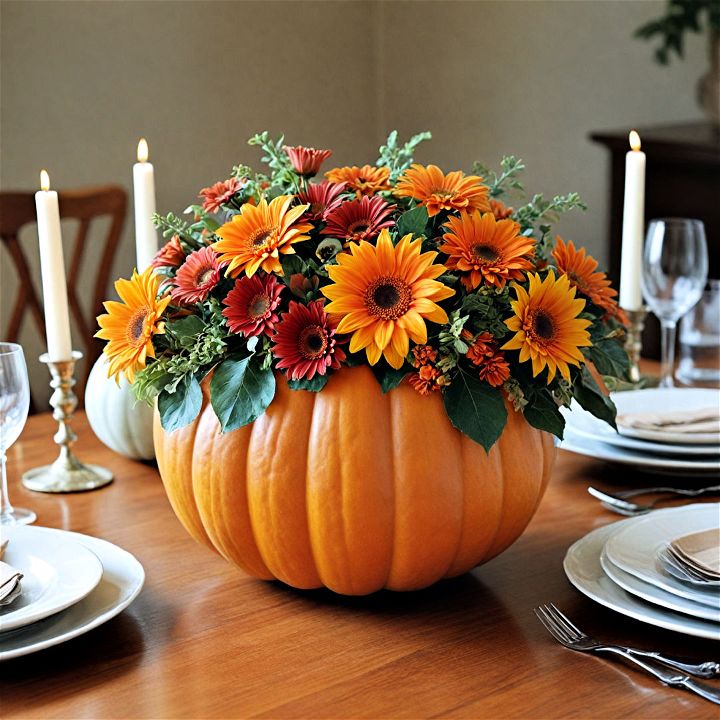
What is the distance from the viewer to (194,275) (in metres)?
0.83

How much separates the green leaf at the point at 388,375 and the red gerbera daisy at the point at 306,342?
31 mm

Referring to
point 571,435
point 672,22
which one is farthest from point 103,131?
point 571,435

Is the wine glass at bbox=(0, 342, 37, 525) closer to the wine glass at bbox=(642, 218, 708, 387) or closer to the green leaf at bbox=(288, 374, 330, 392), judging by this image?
the green leaf at bbox=(288, 374, 330, 392)

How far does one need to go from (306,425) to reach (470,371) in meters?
0.13

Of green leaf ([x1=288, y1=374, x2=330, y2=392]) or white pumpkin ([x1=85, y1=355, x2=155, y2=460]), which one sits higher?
green leaf ([x1=288, y1=374, x2=330, y2=392])

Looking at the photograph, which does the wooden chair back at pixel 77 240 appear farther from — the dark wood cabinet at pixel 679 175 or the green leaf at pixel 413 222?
the dark wood cabinet at pixel 679 175

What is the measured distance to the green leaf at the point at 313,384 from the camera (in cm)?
77

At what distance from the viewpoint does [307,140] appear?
396 cm

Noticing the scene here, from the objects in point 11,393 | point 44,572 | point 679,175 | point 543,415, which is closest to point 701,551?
Result: point 543,415

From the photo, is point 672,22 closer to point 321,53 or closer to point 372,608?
point 321,53

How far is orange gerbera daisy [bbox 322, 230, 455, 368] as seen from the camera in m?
0.75

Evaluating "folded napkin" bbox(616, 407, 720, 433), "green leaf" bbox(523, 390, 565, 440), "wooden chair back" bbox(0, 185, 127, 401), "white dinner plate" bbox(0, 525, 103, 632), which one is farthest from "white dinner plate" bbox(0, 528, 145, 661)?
"wooden chair back" bbox(0, 185, 127, 401)

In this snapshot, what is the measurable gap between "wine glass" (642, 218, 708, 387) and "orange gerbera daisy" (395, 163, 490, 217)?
2.54 feet

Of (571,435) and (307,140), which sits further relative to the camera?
(307,140)
